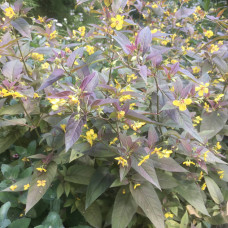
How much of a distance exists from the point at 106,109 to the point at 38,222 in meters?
0.75

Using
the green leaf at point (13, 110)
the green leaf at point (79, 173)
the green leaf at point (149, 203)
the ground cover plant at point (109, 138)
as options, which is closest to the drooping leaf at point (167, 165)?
the ground cover plant at point (109, 138)

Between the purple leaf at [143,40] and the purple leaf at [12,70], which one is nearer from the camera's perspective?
the purple leaf at [143,40]

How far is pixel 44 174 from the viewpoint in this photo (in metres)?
1.01

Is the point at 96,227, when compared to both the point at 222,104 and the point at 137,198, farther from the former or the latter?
the point at 222,104

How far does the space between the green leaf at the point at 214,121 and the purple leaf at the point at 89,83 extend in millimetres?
886

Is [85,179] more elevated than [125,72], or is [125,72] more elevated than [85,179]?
[125,72]

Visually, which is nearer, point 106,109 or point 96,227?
point 106,109

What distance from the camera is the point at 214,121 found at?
1.41 m

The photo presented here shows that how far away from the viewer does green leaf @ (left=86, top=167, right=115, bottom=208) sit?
1.02m

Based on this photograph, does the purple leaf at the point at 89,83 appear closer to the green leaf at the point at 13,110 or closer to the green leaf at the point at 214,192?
the green leaf at the point at 13,110

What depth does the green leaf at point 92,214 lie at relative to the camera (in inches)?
44.4

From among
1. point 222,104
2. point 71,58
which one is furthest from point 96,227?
point 222,104

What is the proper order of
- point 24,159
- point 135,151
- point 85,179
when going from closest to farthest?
point 135,151 → point 85,179 → point 24,159

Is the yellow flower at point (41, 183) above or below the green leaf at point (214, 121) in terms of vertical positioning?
above
